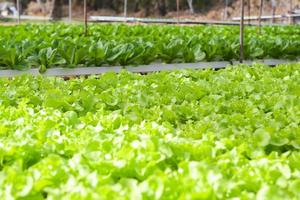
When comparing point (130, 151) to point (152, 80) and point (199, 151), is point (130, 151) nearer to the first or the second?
point (199, 151)

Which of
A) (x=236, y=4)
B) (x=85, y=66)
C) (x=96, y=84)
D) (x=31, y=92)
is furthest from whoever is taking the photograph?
(x=236, y=4)

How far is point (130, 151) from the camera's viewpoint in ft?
8.64

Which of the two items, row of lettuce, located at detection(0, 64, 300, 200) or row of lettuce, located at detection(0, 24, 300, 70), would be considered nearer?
row of lettuce, located at detection(0, 64, 300, 200)

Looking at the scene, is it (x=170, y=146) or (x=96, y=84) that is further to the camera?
(x=96, y=84)

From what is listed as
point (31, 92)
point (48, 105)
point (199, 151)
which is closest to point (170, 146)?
point (199, 151)

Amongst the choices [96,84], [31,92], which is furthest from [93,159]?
[96,84]

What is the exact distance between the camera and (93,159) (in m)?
2.64

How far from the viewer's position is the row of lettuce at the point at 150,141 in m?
2.27

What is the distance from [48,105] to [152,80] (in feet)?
4.71

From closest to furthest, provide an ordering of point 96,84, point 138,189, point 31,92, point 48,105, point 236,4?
1. point 138,189
2. point 48,105
3. point 31,92
4. point 96,84
5. point 236,4

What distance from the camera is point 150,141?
2.72 meters

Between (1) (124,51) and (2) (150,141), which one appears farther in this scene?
(1) (124,51)

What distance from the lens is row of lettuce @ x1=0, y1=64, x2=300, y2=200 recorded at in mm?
2270

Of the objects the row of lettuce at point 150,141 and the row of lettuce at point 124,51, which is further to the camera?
the row of lettuce at point 124,51
